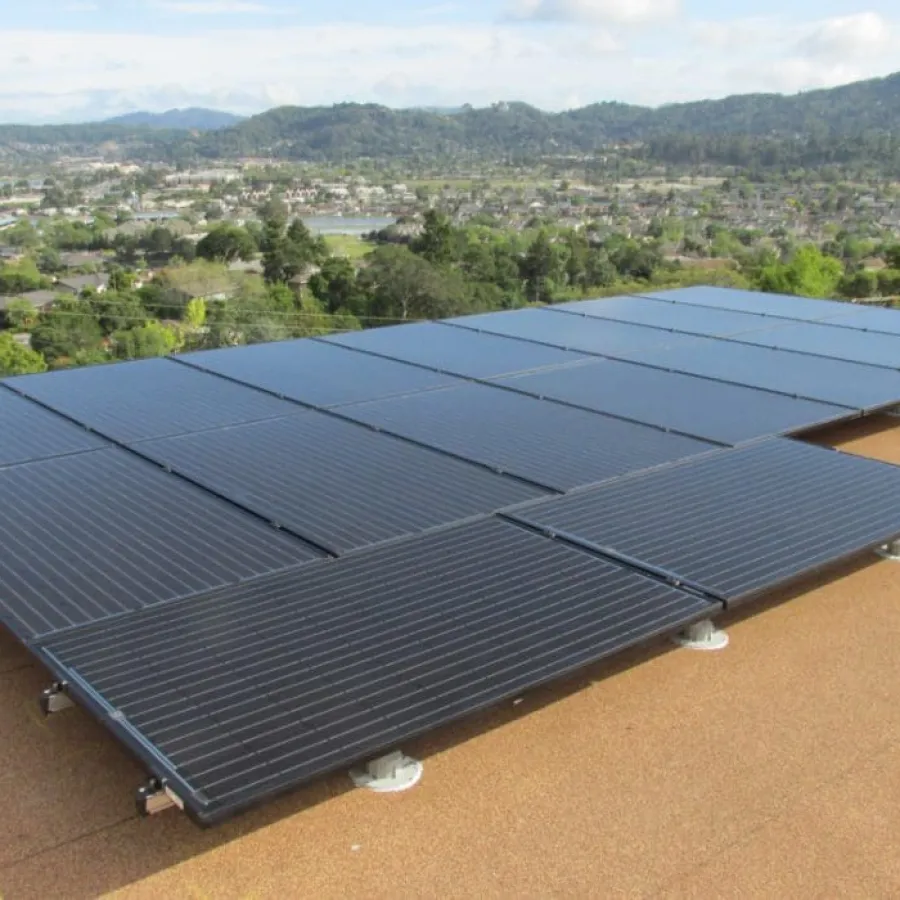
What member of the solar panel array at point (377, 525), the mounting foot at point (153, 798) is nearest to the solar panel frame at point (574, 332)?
the solar panel array at point (377, 525)

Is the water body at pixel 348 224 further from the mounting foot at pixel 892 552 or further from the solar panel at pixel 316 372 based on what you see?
the mounting foot at pixel 892 552

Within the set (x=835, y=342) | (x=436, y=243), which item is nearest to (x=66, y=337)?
(x=436, y=243)

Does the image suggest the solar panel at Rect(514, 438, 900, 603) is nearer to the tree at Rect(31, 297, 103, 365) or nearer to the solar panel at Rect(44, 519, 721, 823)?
the solar panel at Rect(44, 519, 721, 823)

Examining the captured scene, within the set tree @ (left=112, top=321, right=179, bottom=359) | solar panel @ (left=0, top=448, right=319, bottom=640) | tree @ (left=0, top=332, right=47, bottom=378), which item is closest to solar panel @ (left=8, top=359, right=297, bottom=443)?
solar panel @ (left=0, top=448, right=319, bottom=640)

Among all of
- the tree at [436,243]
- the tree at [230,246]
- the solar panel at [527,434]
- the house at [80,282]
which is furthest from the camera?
the tree at [230,246]

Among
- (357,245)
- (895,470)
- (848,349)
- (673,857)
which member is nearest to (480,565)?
(673,857)

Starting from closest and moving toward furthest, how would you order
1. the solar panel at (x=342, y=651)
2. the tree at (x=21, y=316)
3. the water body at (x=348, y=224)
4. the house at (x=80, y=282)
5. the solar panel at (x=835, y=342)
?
the solar panel at (x=342, y=651), the solar panel at (x=835, y=342), the tree at (x=21, y=316), the house at (x=80, y=282), the water body at (x=348, y=224)

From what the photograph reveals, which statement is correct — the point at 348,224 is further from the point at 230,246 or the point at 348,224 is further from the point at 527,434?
the point at 527,434
